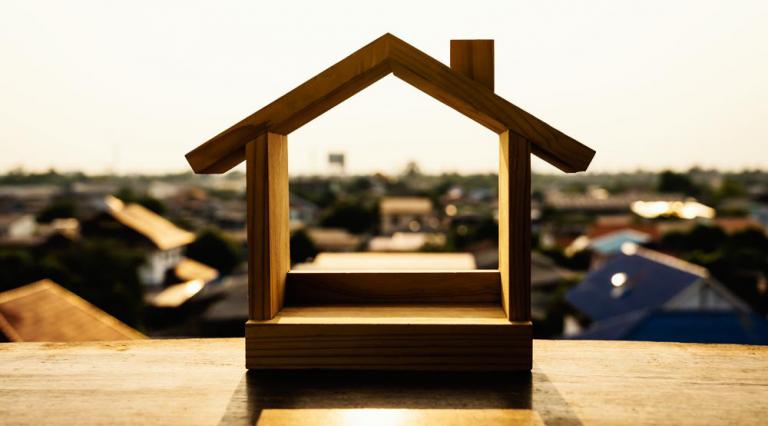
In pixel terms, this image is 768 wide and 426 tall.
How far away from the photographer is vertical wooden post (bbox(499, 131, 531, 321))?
1.31 metres

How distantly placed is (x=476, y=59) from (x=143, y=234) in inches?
925

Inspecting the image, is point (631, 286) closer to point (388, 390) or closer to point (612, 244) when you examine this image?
point (388, 390)

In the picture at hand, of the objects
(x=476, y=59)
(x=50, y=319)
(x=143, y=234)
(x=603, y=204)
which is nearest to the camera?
(x=476, y=59)

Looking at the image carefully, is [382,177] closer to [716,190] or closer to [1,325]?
[716,190]

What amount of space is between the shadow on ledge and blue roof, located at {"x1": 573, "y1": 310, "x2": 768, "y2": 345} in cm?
773

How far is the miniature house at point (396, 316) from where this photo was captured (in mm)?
1295

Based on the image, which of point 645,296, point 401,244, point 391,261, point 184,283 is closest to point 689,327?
point 645,296

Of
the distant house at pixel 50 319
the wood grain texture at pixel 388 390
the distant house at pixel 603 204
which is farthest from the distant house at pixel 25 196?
the wood grain texture at pixel 388 390

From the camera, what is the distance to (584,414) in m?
1.13

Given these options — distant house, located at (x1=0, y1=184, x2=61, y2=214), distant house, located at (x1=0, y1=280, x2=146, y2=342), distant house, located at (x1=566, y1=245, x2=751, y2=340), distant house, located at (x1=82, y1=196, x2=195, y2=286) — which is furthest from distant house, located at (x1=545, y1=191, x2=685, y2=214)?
distant house, located at (x1=0, y1=280, x2=146, y2=342)

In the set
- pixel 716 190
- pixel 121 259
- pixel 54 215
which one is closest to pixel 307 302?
pixel 121 259

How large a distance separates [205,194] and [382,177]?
71.2 ft

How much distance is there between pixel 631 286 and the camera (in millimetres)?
10828

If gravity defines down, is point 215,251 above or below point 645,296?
below
